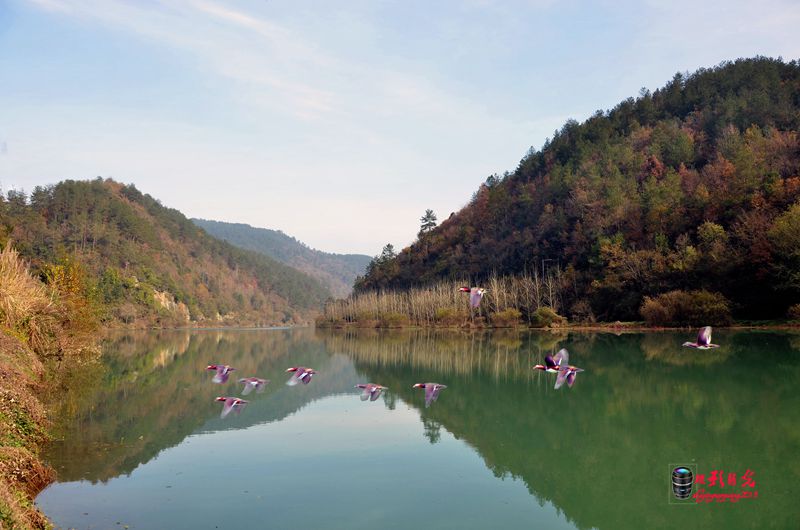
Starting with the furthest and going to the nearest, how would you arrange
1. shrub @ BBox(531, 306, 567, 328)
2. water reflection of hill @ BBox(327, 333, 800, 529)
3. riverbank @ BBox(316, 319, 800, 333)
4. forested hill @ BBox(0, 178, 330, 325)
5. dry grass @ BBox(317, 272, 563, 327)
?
forested hill @ BBox(0, 178, 330, 325)
dry grass @ BBox(317, 272, 563, 327)
shrub @ BBox(531, 306, 567, 328)
riverbank @ BBox(316, 319, 800, 333)
water reflection of hill @ BBox(327, 333, 800, 529)

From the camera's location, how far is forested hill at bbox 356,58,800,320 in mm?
51875

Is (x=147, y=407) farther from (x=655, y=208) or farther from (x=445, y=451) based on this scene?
(x=655, y=208)

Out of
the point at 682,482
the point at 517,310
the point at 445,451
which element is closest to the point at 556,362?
the point at 682,482

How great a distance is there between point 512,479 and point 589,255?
2485 inches

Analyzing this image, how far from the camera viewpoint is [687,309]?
4991cm

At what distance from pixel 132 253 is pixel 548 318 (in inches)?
3564

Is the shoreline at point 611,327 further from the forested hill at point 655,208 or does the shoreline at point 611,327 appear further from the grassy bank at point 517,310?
the forested hill at point 655,208

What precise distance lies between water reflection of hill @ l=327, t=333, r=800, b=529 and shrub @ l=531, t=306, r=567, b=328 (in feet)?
104

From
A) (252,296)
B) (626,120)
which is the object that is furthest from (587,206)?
(252,296)

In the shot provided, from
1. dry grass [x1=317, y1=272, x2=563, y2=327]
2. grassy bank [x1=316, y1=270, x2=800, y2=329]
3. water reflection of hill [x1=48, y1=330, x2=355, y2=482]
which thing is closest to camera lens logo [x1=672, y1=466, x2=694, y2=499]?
water reflection of hill [x1=48, y1=330, x2=355, y2=482]

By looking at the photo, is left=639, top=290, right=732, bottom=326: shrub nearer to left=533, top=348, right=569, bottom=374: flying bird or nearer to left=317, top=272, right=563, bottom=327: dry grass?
left=317, top=272, right=563, bottom=327: dry grass

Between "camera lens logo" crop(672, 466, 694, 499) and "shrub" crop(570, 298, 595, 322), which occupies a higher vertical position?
"shrub" crop(570, 298, 595, 322)

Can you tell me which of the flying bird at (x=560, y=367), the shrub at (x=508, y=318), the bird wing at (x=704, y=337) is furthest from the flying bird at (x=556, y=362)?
the shrub at (x=508, y=318)

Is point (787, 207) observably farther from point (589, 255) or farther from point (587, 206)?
point (587, 206)
